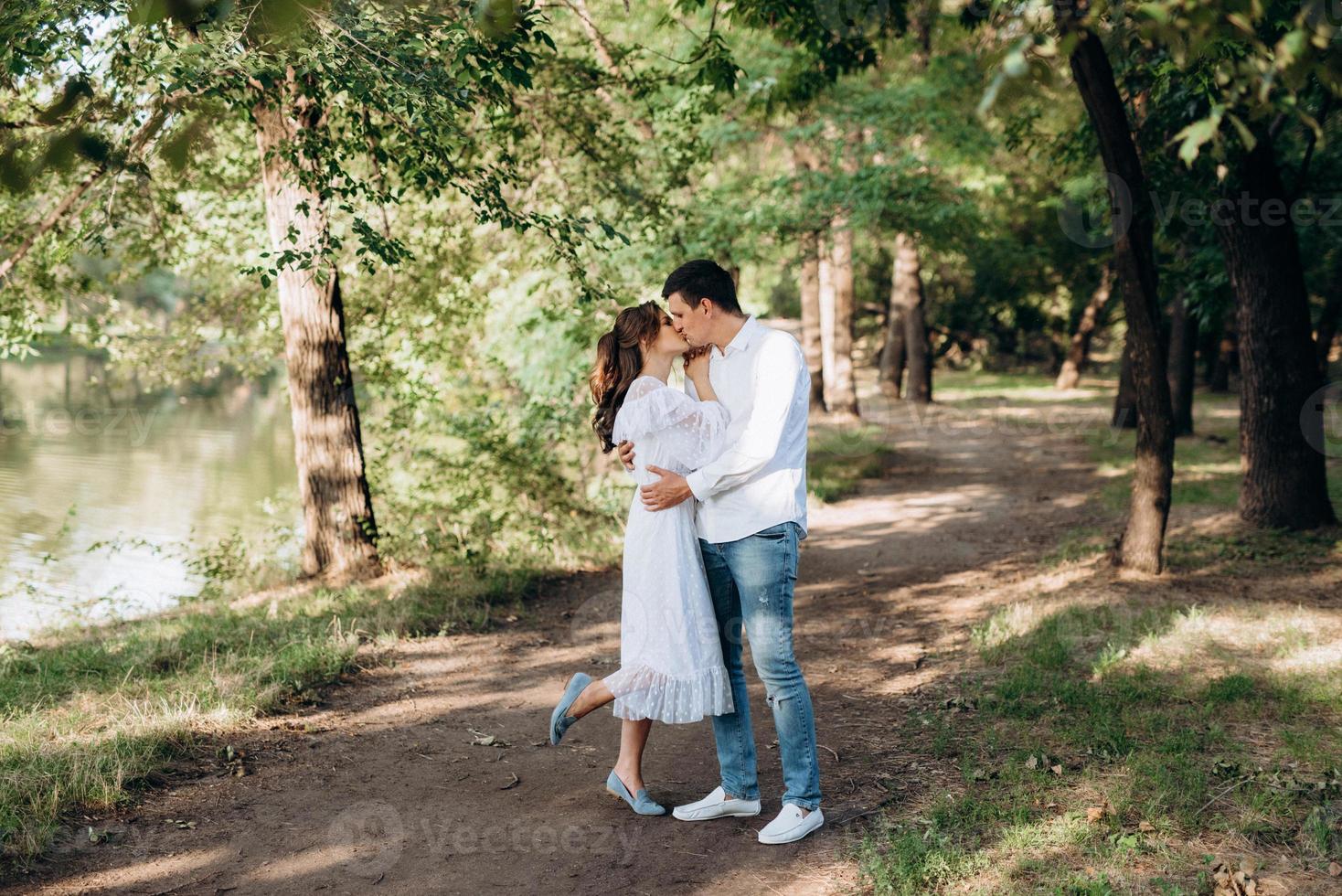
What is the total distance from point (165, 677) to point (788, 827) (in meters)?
4.00

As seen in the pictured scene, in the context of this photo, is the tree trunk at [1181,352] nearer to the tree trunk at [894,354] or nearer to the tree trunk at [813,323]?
the tree trunk at [813,323]

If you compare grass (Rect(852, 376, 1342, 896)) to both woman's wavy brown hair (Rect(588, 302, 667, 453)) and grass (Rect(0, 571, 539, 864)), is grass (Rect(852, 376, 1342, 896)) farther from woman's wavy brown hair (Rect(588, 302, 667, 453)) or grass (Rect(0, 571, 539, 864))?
grass (Rect(0, 571, 539, 864))

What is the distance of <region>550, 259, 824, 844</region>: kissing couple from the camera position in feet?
13.2

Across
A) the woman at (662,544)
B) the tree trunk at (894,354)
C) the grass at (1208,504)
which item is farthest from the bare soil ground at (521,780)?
the tree trunk at (894,354)

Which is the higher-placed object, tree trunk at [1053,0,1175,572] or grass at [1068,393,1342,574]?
tree trunk at [1053,0,1175,572]

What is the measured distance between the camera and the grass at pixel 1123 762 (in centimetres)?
399

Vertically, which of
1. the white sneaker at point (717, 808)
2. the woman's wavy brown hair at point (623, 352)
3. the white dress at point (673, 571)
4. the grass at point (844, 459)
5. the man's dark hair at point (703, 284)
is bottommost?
the white sneaker at point (717, 808)

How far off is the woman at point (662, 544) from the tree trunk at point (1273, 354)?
23.8 feet

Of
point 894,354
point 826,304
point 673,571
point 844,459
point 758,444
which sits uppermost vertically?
point 826,304

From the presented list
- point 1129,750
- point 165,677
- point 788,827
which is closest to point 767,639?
point 788,827

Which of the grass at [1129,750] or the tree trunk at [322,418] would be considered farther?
the tree trunk at [322,418]

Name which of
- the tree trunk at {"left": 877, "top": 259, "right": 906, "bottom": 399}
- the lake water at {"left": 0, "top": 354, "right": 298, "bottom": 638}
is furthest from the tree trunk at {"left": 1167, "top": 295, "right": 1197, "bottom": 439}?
the lake water at {"left": 0, "top": 354, "right": 298, "bottom": 638}

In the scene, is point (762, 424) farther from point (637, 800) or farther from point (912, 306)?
point (912, 306)

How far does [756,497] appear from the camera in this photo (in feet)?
13.2
